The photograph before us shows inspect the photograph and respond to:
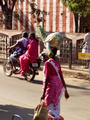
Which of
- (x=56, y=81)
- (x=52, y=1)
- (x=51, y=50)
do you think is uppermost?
(x=52, y=1)

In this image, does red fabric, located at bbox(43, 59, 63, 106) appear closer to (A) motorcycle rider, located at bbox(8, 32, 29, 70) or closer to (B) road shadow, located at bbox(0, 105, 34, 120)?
(B) road shadow, located at bbox(0, 105, 34, 120)

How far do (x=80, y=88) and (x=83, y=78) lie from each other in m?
1.61

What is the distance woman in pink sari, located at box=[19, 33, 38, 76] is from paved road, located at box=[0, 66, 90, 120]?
48 centimetres

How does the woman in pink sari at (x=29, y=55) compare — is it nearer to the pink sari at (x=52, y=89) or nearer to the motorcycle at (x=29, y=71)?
the motorcycle at (x=29, y=71)

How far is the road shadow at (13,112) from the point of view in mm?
6672

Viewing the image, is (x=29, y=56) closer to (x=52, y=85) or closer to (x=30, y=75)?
(x=30, y=75)

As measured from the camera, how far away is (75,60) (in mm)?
12750

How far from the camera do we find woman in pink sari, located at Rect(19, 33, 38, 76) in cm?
1023

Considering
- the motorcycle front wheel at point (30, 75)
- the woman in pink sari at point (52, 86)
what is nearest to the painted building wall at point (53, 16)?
the motorcycle front wheel at point (30, 75)

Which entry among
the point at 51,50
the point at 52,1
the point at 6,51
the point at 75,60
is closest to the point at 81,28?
the point at 52,1

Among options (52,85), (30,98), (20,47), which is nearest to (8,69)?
(20,47)

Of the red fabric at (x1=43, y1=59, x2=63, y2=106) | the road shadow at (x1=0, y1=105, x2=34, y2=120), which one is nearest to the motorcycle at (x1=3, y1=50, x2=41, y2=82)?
the road shadow at (x1=0, y1=105, x2=34, y2=120)

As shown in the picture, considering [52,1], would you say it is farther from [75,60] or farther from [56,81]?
[56,81]

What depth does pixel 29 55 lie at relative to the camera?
34.2 feet
